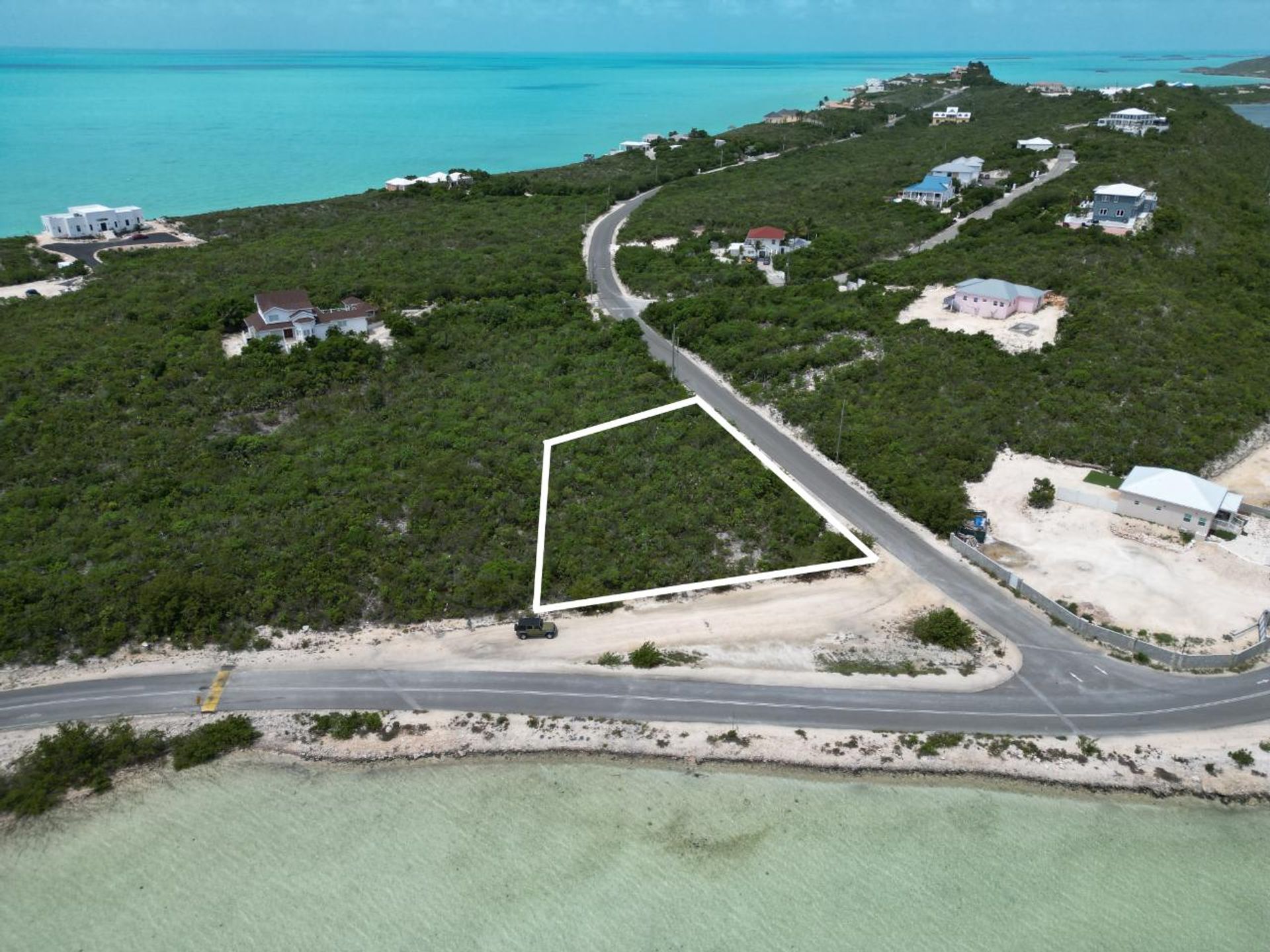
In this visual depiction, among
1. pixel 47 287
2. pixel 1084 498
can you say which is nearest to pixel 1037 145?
pixel 1084 498

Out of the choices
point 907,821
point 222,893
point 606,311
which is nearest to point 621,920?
point 907,821

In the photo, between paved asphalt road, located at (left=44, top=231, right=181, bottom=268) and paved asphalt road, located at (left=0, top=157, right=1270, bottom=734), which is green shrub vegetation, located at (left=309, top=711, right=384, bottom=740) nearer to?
paved asphalt road, located at (left=0, top=157, right=1270, bottom=734)

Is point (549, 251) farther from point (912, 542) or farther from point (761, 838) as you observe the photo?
point (761, 838)

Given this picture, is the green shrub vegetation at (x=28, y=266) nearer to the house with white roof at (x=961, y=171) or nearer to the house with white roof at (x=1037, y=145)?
the house with white roof at (x=961, y=171)

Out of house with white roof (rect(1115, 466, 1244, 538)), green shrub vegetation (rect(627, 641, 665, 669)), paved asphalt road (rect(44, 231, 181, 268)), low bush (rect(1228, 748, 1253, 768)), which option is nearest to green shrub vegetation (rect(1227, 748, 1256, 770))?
low bush (rect(1228, 748, 1253, 768))

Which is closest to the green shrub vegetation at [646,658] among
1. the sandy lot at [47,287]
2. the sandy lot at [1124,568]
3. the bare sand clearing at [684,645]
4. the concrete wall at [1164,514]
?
the bare sand clearing at [684,645]

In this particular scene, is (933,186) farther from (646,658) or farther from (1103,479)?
(646,658)

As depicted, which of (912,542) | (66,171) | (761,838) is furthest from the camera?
(66,171)
